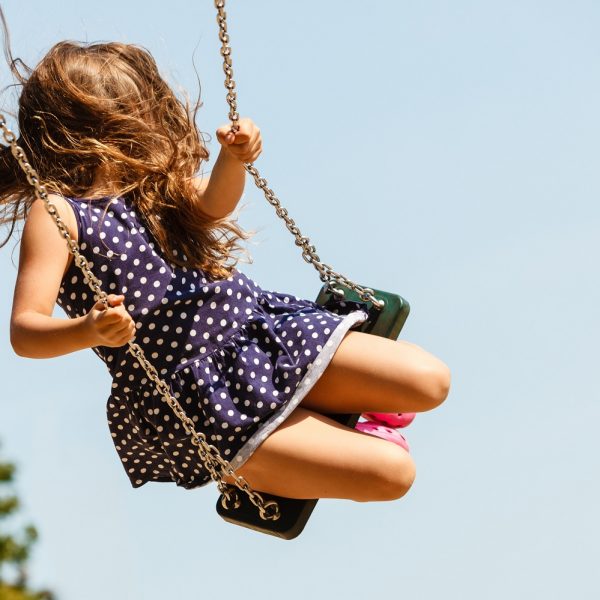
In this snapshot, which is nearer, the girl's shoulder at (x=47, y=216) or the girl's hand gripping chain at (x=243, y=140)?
the girl's shoulder at (x=47, y=216)

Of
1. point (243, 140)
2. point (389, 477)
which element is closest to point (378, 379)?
point (389, 477)

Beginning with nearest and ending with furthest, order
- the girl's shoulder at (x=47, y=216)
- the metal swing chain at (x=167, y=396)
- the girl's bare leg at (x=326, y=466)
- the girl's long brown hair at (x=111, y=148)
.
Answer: the metal swing chain at (x=167, y=396) → the girl's shoulder at (x=47, y=216) → the girl's bare leg at (x=326, y=466) → the girl's long brown hair at (x=111, y=148)

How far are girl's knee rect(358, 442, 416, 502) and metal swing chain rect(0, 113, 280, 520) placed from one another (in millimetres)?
264

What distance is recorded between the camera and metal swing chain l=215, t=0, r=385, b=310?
295 cm

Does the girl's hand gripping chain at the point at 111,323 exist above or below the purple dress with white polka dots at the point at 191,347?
below

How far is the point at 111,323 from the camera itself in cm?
269

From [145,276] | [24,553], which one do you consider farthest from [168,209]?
[24,553]

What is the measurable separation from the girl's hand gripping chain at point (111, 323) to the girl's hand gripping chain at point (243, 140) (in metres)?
0.65

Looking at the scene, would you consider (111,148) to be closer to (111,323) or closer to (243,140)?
(243,140)

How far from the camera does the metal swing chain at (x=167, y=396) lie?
2689 millimetres

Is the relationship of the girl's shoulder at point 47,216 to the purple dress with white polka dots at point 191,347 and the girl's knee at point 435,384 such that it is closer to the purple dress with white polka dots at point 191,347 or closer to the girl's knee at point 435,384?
the purple dress with white polka dots at point 191,347

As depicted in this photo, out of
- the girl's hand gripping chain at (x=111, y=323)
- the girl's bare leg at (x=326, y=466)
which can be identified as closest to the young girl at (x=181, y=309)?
the girl's bare leg at (x=326, y=466)

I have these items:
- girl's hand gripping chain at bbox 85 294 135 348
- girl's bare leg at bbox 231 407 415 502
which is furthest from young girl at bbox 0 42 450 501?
girl's hand gripping chain at bbox 85 294 135 348

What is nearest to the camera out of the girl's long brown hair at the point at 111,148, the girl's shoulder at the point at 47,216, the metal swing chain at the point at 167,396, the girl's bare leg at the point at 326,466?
the metal swing chain at the point at 167,396
